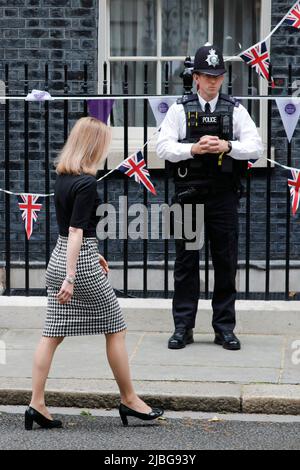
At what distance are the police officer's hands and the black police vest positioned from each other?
0.35ft

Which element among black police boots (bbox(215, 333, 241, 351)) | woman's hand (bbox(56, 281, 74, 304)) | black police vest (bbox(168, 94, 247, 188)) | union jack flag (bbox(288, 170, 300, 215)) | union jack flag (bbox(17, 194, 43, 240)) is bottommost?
black police boots (bbox(215, 333, 241, 351))

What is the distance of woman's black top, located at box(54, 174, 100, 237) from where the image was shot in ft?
20.5

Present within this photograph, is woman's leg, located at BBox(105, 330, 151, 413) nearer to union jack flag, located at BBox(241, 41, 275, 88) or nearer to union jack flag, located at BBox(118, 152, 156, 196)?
union jack flag, located at BBox(118, 152, 156, 196)

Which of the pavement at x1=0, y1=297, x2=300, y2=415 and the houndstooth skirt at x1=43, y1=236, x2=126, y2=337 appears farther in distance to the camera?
the pavement at x1=0, y1=297, x2=300, y2=415

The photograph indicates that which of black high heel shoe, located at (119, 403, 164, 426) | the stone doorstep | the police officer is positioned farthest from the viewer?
the police officer

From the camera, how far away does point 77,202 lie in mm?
6250

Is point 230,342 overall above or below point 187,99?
below

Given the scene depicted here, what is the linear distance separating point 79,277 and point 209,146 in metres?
1.70

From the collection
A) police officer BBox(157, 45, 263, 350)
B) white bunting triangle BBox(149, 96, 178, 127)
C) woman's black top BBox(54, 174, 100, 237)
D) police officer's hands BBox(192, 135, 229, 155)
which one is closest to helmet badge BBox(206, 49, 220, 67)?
police officer BBox(157, 45, 263, 350)

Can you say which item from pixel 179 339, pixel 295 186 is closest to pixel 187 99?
pixel 295 186

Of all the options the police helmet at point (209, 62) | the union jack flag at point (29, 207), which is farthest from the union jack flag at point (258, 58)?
the union jack flag at point (29, 207)

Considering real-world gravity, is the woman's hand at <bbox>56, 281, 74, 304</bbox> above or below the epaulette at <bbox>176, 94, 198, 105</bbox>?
below

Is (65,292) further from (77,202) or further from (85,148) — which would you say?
(85,148)

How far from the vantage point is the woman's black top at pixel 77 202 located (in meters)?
6.25
